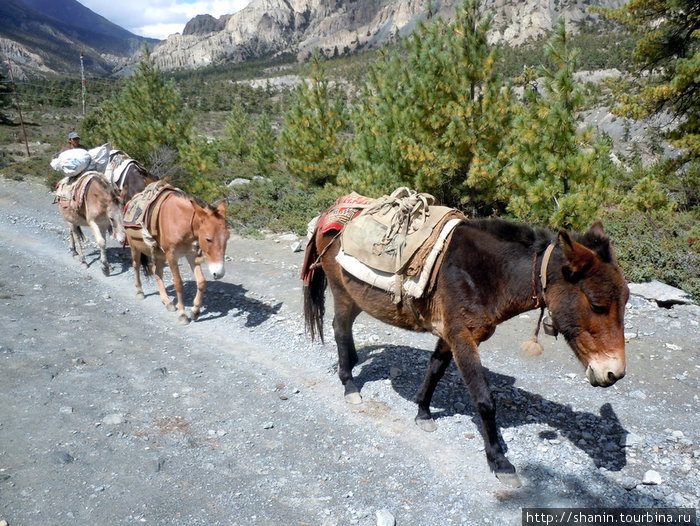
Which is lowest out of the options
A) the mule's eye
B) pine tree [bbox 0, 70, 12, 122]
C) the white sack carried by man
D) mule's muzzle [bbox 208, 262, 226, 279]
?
mule's muzzle [bbox 208, 262, 226, 279]

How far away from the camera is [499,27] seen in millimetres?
104125

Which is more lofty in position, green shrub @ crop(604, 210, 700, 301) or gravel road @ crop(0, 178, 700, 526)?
green shrub @ crop(604, 210, 700, 301)

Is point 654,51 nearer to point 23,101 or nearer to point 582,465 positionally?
point 582,465

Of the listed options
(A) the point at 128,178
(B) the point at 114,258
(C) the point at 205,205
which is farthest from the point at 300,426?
(B) the point at 114,258

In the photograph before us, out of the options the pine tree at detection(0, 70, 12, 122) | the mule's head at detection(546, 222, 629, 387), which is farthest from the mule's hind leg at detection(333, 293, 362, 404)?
the pine tree at detection(0, 70, 12, 122)

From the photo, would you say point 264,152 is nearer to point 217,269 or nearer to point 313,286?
point 217,269

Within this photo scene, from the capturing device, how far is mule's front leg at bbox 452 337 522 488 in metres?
3.40

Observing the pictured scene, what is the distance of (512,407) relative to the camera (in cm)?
442

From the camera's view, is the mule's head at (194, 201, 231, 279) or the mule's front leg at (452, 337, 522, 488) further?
the mule's head at (194, 201, 231, 279)

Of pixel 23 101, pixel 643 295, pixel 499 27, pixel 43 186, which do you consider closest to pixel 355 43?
pixel 499 27

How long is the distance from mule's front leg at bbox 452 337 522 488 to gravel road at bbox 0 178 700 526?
0.44ft

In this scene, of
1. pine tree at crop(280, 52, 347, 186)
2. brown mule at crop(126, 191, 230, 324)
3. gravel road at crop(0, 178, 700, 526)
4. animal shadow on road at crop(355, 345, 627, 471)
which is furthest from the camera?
pine tree at crop(280, 52, 347, 186)

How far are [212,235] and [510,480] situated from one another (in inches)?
188

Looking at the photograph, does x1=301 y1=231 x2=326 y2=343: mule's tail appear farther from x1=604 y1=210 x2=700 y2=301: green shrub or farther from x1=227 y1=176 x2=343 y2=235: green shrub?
x1=227 y1=176 x2=343 y2=235: green shrub
